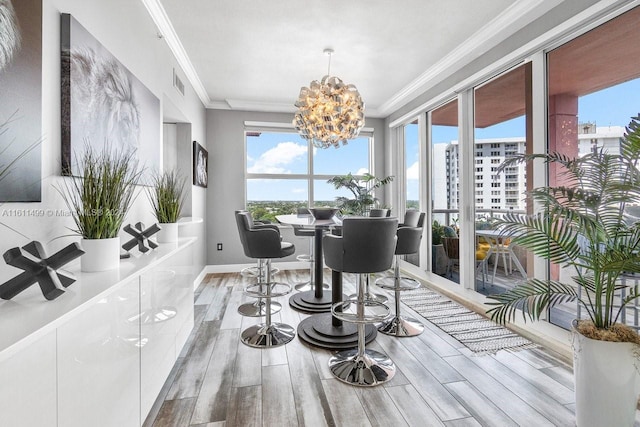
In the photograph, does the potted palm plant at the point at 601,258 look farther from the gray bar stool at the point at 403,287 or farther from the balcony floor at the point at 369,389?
the gray bar stool at the point at 403,287

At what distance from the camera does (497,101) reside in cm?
308

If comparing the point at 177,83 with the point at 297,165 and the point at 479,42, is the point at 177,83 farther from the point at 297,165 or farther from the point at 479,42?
the point at 479,42

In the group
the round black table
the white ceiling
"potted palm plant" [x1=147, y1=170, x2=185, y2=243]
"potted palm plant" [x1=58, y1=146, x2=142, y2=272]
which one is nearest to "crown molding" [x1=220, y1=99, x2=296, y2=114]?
the white ceiling

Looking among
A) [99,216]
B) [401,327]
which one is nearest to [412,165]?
[401,327]

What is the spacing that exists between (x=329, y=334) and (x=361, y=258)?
982 mm

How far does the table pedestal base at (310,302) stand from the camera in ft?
10.4

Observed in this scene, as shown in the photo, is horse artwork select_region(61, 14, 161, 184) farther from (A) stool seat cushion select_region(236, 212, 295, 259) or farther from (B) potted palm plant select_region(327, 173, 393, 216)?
(B) potted palm plant select_region(327, 173, 393, 216)

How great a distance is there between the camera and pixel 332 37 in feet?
9.41

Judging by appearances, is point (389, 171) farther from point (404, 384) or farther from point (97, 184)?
point (97, 184)

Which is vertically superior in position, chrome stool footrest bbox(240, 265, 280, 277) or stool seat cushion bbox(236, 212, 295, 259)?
stool seat cushion bbox(236, 212, 295, 259)

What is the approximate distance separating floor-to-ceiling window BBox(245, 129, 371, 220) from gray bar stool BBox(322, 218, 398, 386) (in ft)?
10.7

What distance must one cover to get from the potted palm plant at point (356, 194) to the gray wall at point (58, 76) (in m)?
3.06

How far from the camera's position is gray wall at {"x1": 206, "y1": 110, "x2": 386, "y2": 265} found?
486 cm

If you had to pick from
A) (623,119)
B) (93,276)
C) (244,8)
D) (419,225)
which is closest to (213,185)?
(244,8)
